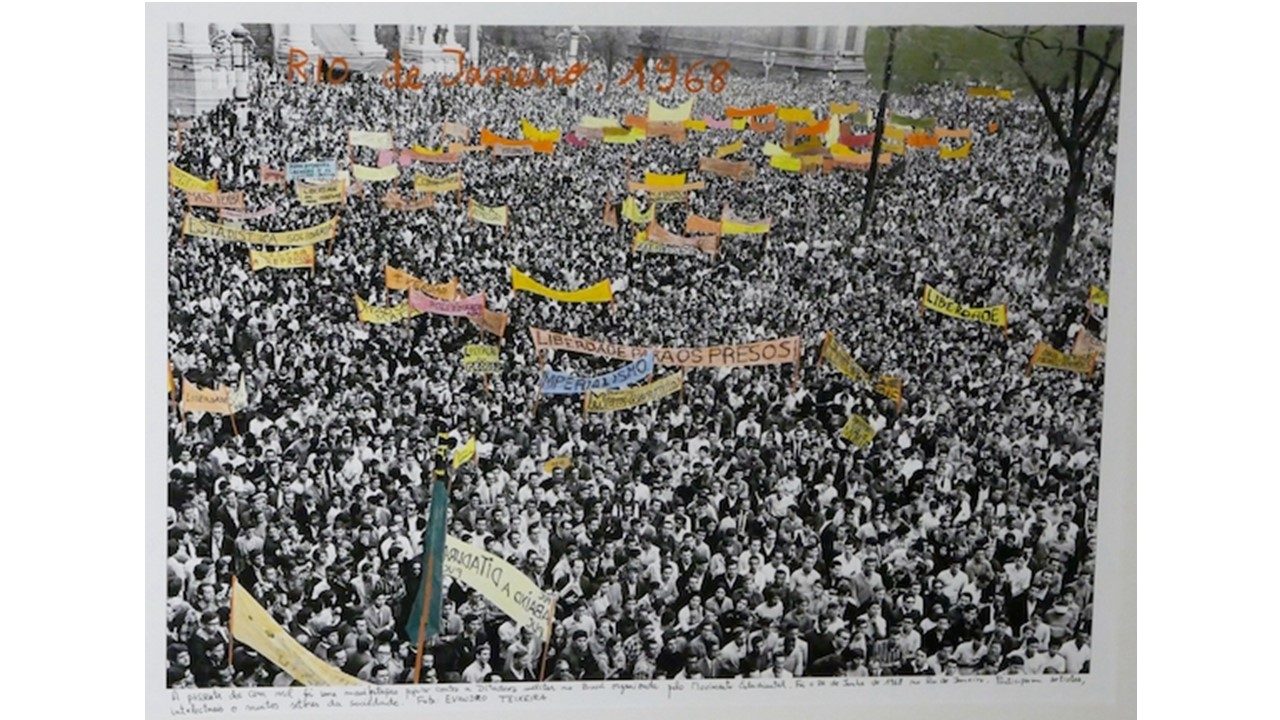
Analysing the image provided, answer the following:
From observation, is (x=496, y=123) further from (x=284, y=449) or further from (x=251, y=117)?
(x=284, y=449)

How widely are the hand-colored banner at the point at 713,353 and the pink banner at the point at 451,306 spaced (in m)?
0.40

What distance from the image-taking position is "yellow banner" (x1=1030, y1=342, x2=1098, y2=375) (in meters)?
5.32

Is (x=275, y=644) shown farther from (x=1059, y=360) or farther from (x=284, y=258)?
(x=1059, y=360)

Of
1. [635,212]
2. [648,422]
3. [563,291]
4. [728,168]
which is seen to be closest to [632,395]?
[648,422]

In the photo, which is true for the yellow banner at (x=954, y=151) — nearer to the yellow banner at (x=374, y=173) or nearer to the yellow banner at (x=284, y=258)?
the yellow banner at (x=374, y=173)

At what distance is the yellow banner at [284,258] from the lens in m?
5.09

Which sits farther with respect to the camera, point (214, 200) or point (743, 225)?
point (743, 225)

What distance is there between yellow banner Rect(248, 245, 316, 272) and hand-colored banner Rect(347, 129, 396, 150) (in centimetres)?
43

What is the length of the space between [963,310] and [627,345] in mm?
1330

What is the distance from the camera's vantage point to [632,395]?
519cm

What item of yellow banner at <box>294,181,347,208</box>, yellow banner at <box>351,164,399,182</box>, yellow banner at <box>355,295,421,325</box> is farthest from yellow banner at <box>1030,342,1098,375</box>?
yellow banner at <box>294,181,347,208</box>

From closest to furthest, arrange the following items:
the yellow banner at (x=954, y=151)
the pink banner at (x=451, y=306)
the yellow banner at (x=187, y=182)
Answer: the yellow banner at (x=187, y=182) → the pink banner at (x=451, y=306) → the yellow banner at (x=954, y=151)

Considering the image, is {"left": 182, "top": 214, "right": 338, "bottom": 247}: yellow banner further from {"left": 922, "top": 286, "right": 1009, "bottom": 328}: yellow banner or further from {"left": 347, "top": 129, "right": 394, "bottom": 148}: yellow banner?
{"left": 922, "top": 286, "right": 1009, "bottom": 328}: yellow banner
